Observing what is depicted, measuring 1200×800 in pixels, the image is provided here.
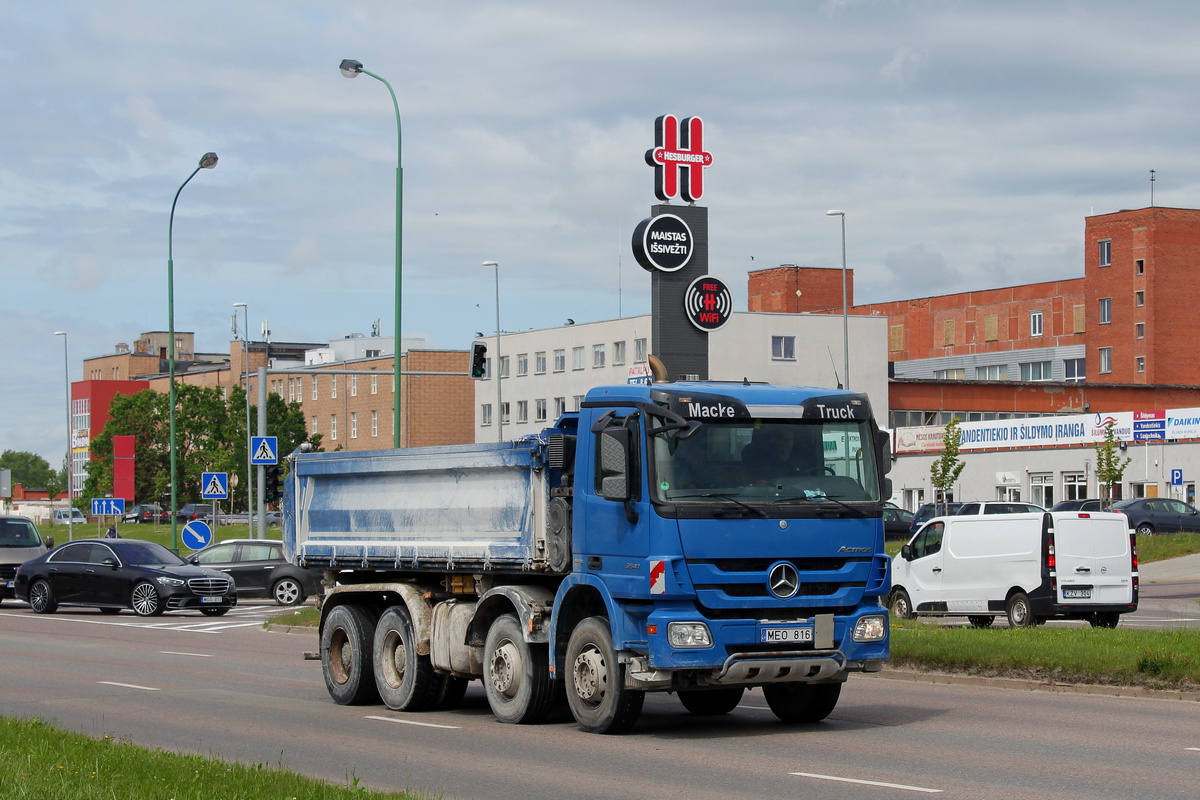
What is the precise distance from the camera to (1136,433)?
62.6 meters

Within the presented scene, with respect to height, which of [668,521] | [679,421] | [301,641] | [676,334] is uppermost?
[676,334]

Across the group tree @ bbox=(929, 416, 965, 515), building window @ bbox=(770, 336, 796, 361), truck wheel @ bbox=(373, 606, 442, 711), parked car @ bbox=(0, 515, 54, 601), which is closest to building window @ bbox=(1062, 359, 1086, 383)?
building window @ bbox=(770, 336, 796, 361)

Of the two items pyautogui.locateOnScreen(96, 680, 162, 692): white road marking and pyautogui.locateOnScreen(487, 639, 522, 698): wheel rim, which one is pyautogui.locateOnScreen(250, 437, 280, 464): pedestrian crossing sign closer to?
pyautogui.locateOnScreen(96, 680, 162, 692): white road marking

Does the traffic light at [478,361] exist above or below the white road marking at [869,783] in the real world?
above

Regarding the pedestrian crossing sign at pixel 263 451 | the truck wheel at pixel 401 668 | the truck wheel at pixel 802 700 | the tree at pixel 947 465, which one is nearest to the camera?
the truck wheel at pixel 802 700

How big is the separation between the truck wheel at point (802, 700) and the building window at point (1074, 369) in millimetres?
90359

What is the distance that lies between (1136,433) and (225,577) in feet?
141

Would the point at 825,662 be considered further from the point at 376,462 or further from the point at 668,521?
the point at 376,462

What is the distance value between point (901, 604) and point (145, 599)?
50.7 feet

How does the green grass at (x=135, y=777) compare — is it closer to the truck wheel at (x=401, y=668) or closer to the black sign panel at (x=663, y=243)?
the truck wheel at (x=401, y=668)

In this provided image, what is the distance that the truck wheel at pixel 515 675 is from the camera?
41.7ft

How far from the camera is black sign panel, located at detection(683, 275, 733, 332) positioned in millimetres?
23688

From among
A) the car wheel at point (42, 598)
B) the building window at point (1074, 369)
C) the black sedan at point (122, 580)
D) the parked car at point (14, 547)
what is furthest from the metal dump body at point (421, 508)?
the building window at point (1074, 369)

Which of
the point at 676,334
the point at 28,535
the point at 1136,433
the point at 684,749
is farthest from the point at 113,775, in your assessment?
the point at 1136,433
